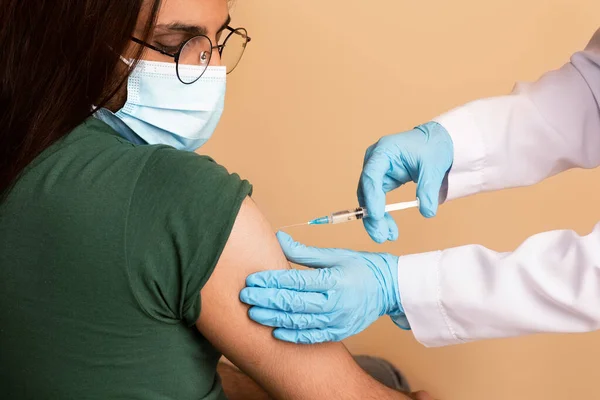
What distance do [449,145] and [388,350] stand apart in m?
0.96

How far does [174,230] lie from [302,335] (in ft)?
0.98

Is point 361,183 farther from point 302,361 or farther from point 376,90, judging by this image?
point 376,90

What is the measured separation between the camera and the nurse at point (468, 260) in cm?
118

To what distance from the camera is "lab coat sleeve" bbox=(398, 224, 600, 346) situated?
50.1 inches

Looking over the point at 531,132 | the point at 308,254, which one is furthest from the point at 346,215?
the point at 531,132

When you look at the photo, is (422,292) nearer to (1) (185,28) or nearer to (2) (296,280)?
(2) (296,280)

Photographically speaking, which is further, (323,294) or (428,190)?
(428,190)

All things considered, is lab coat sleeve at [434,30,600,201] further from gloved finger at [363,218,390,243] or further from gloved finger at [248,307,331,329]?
gloved finger at [248,307,331,329]

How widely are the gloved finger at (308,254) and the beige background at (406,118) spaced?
79 centimetres

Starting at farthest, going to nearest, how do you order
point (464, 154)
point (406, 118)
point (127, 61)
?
point (406, 118), point (464, 154), point (127, 61)

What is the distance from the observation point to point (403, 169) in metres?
1.48

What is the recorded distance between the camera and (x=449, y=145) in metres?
1.53

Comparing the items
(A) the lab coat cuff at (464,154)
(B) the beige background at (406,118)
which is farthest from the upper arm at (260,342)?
(B) the beige background at (406,118)

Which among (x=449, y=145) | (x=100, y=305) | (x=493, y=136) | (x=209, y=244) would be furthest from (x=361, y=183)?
(x=100, y=305)
